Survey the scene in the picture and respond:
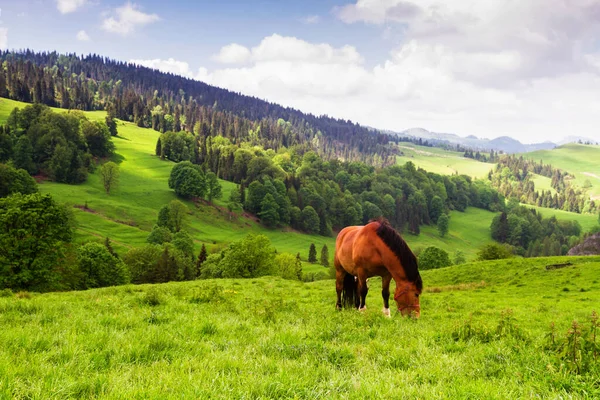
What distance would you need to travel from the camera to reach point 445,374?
5.63 meters

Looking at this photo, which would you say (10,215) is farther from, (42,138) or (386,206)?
(386,206)

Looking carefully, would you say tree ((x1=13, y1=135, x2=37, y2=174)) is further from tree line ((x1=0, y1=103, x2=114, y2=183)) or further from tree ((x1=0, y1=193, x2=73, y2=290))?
tree ((x1=0, y1=193, x2=73, y2=290))

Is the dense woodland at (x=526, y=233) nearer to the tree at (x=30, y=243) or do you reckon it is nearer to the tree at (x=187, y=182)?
the tree at (x=187, y=182)

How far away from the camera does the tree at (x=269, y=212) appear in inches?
5541

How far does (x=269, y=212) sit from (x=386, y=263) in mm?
129488

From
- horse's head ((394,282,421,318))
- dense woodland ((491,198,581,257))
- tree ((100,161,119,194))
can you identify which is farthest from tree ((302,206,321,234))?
horse's head ((394,282,421,318))

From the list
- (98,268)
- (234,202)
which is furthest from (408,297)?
(234,202)

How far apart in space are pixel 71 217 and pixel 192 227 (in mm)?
37683

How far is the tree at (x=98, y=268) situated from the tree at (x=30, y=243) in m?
15.4

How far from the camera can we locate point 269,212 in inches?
5546

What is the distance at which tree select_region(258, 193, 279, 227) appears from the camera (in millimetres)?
140750

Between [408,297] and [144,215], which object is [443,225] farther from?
[408,297]

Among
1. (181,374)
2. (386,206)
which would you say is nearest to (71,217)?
(181,374)

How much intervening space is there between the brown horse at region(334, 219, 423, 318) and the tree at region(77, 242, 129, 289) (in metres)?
60.8
